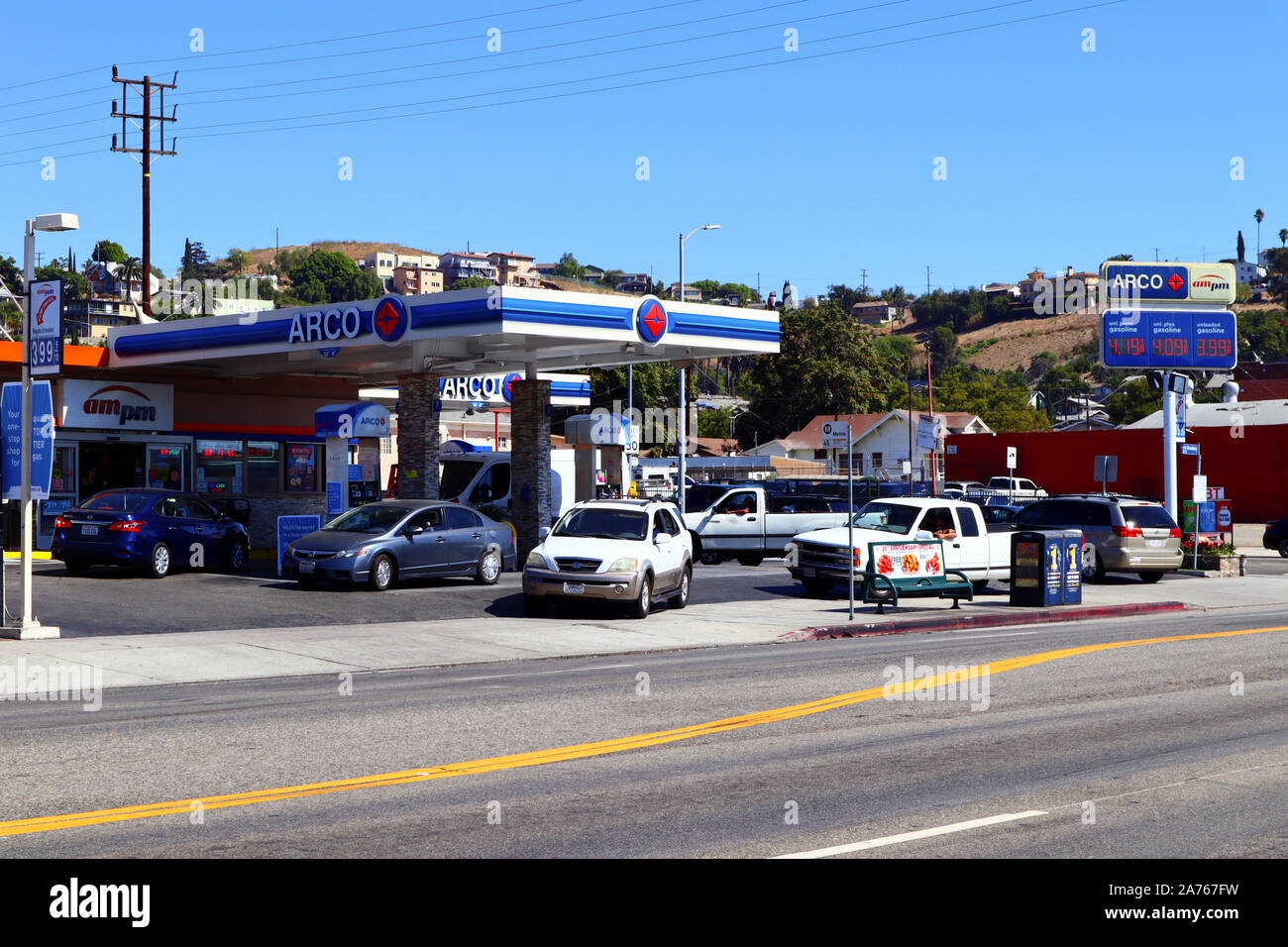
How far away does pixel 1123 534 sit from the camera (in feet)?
97.2

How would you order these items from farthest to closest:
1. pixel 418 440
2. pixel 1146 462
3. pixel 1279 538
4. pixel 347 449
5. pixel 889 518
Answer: pixel 1146 462, pixel 1279 538, pixel 418 440, pixel 347 449, pixel 889 518

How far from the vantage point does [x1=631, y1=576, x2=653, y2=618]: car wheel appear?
67.4ft

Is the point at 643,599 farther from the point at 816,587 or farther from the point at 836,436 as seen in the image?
the point at 816,587

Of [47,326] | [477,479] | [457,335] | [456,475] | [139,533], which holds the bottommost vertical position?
[139,533]

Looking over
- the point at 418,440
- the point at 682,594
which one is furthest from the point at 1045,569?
the point at 418,440

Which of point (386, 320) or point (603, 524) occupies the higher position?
point (386, 320)

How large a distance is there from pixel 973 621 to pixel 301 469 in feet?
64.3

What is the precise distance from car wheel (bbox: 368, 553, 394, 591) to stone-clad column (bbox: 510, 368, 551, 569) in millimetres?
6762

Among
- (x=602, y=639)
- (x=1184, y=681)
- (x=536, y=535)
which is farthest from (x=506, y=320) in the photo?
(x=1184, y=681)

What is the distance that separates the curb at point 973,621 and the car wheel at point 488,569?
22.5 ft

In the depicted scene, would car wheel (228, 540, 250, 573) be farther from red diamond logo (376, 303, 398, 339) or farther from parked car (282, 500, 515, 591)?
red diamond logo (376, 303, 398, 339)

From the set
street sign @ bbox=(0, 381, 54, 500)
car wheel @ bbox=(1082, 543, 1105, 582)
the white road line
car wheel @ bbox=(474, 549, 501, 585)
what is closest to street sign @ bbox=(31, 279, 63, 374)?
street sign @ bbox=(0, 381, 54, 500)

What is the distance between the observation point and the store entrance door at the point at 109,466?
29938mm
